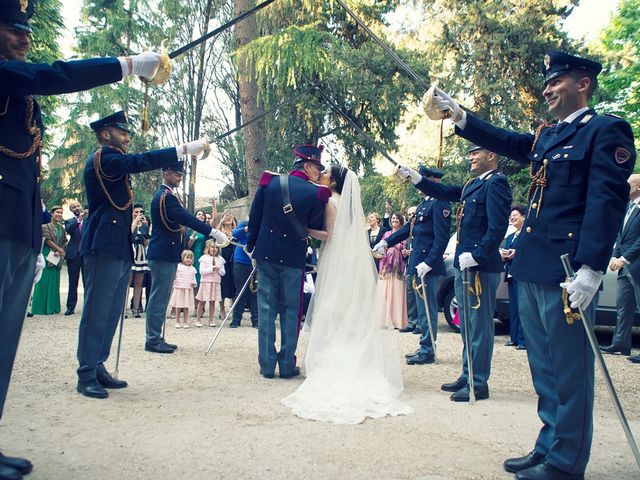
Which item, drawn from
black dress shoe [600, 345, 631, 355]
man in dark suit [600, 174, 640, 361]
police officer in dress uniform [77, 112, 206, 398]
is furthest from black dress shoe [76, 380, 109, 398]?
black dress shoe [600, 345, 631, 355]

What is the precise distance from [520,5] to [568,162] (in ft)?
51.0

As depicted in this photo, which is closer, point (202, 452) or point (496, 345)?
point (202, 452)

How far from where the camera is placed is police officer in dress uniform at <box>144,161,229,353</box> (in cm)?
676

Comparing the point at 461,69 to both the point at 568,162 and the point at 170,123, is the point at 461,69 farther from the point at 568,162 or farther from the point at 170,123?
Result: the point at 568,162

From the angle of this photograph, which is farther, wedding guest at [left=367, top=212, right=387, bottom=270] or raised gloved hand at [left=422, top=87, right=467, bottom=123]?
wedding guest at [left=367, top=212, right=387, bottom=270]

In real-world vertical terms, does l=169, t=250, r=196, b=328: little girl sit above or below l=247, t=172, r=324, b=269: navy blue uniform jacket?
below

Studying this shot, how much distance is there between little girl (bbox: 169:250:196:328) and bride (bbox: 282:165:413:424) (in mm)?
4458

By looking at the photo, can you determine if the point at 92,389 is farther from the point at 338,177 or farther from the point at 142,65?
the point at 338,177

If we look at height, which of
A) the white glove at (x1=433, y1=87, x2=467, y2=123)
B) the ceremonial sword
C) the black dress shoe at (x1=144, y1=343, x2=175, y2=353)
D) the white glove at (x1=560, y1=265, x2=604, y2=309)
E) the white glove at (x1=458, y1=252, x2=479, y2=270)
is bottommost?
the black dress shoe at (x1=144, y1=343, x2=175, y2=353)

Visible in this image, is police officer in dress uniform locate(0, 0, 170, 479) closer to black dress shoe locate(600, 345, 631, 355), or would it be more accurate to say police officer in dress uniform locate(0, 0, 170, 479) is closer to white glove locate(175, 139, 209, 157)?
white glove locate(175, 139, 209, 157)

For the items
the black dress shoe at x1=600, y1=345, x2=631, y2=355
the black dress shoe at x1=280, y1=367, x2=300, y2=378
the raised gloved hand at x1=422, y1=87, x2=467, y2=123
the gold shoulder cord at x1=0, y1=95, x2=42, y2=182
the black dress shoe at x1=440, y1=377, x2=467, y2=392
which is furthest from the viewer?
the black dress shoe at x1=600, y1=345, x2=631, y2=355

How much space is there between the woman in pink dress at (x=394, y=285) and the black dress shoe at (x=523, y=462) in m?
6.47

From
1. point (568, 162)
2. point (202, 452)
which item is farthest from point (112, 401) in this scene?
point (568, 162)

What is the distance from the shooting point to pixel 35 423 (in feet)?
12.4
